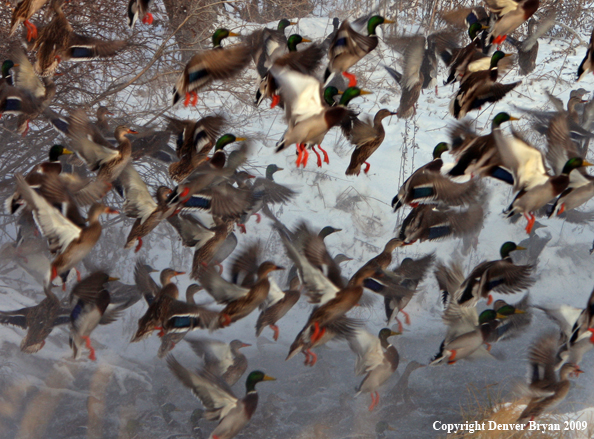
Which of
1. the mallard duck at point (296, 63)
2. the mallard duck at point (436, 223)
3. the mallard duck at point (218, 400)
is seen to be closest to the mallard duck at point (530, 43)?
the mallard duck at point (436, 223)

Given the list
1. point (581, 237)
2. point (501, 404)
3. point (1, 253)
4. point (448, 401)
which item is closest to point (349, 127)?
point (501, 404)

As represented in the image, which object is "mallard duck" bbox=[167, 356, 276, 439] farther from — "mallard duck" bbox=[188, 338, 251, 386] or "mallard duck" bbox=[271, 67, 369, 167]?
"mallard duck" bbox=[271, 67, 369, 167]

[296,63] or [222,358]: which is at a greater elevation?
[296,63]

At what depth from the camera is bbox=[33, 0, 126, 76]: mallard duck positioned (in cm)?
317

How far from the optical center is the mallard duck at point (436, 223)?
2838 mm

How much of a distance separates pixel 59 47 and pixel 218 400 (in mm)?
2200

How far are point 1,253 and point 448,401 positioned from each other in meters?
4.08

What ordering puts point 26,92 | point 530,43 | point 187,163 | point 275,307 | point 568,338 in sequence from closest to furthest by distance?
1. point 187,163
2. point 568,338
3. point 275,307
4. point 26,92
5. point 530,43

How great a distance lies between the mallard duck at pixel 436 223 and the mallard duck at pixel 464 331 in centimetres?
44

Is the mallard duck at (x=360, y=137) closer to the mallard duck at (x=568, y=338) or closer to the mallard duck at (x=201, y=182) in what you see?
the mallard duck at (x=201, y=182)

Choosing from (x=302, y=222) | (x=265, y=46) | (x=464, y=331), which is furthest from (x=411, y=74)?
(x=464, y=331)

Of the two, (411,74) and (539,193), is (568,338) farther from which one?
(411,74)

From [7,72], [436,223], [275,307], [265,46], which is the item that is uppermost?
[265,46]

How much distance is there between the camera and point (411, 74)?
3945 mm
